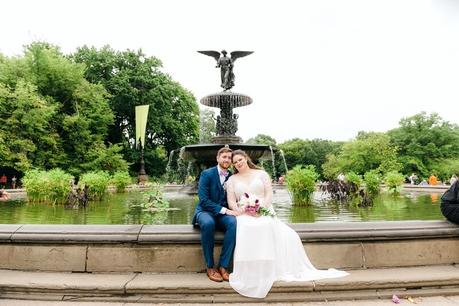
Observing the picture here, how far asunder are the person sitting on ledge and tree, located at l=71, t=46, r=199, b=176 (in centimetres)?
3490

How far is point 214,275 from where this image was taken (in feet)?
13.7

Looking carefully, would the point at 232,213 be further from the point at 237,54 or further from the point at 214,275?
the point at 237,54

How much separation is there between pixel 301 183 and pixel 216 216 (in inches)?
253

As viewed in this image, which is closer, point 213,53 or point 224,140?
point 224,140

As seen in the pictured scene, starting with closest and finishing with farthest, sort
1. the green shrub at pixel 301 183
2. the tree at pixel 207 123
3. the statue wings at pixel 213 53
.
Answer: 1. the green shrub at pixel 301 183
2. the statue wings at pixel 213 53
3. the tree at pixel 207 123

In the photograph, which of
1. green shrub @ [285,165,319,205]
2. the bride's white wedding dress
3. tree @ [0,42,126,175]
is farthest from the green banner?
the bride's white wedding dress

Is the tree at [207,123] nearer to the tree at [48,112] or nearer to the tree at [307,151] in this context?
the tree at [307,151]

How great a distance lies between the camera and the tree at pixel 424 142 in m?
48.2

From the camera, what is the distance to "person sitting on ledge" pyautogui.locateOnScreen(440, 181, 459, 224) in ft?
15.9

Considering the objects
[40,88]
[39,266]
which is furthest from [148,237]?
[40,88]

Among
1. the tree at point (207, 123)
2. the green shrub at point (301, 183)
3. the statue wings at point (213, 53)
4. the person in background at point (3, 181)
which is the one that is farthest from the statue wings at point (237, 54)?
the tree at point (207, 123)

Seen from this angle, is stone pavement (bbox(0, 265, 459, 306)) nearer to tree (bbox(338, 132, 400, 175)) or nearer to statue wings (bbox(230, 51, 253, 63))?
statue wings (bbox(230, 51, 253, 63))

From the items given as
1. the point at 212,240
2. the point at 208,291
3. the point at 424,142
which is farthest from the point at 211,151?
the point at 424,142

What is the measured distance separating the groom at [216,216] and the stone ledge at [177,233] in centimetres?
17
